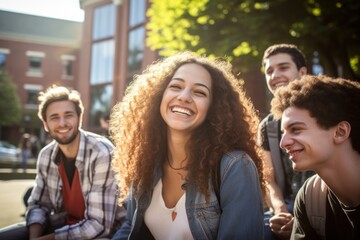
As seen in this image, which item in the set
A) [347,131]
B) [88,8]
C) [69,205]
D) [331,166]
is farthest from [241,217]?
[88,8]

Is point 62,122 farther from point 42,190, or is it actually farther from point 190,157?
point 190,157

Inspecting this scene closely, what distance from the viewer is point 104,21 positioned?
23.6 meters

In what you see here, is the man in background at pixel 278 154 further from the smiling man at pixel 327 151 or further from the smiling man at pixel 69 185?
the smiling man at pixel 69 185

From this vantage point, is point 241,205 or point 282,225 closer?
point 241,205

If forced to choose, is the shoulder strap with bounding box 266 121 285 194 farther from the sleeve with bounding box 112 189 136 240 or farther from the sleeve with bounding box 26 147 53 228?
the sleeve with bounding box 26 147 53 228

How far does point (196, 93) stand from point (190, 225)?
867 mm

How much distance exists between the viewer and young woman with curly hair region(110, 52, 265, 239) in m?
2.06

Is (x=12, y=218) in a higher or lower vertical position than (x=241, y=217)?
lower

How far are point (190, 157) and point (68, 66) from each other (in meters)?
34.0

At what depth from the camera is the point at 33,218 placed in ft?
10.7

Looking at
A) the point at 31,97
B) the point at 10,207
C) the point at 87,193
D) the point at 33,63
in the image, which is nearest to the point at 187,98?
the point at 87,193

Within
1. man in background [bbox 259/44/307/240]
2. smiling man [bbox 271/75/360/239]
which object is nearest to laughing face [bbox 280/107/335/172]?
smiling man [bbox 271/75/360/239]

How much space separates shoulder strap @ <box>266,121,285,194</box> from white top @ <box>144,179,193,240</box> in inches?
48.9

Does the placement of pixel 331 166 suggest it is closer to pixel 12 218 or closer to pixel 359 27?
pixel 359 27
